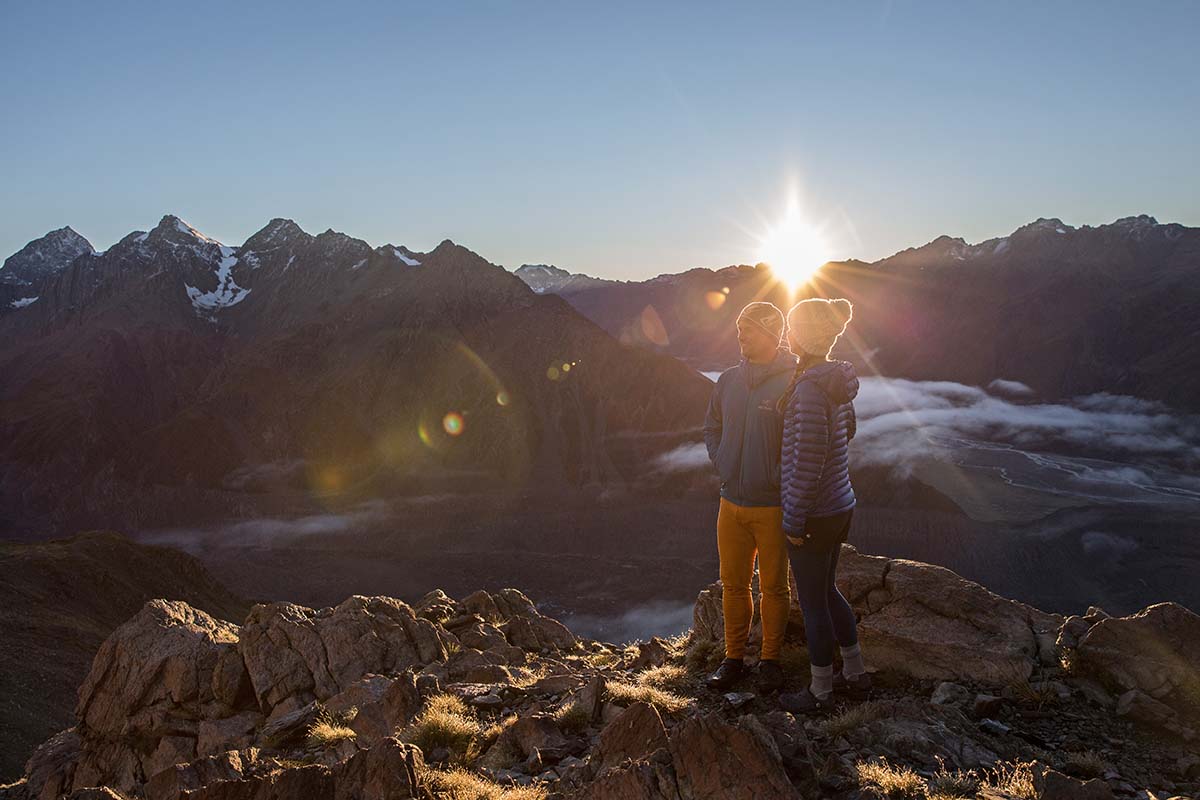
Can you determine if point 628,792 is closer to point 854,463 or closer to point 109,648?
point 109,648

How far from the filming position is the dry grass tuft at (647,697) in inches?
251

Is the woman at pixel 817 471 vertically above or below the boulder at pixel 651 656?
above

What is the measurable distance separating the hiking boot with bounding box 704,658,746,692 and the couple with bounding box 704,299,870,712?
12 mm

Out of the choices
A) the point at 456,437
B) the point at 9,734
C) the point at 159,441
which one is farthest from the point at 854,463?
the point at 9,734

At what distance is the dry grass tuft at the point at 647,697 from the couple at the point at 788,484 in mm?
647

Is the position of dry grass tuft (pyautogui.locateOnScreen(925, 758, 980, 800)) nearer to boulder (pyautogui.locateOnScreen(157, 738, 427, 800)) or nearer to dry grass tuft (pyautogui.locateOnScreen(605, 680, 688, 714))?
dry grass tuft (pyautogui.locateOnScreen(605, 680, 688, 714))

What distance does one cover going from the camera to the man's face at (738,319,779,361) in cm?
632

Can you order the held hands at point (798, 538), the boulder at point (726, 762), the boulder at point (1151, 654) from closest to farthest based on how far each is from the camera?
the boulder at point (726, 762) → the held hands at point (798, 538) → the boulder at point (1151, 654)

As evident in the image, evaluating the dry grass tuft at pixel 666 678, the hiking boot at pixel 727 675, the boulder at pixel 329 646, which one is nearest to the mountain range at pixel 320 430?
the boulder at pixel 329 646

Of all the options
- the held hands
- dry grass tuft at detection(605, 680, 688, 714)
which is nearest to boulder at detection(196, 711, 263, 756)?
dry grass tuft at detection(605, 680, 688, 714)

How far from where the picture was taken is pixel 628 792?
4.38 m

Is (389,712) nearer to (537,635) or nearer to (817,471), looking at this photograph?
(817,471)

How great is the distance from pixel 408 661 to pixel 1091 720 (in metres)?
9.90

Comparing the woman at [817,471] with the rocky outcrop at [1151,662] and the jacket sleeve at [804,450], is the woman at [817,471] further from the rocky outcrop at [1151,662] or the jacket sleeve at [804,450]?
the rocky outcrop at [1151,662]
